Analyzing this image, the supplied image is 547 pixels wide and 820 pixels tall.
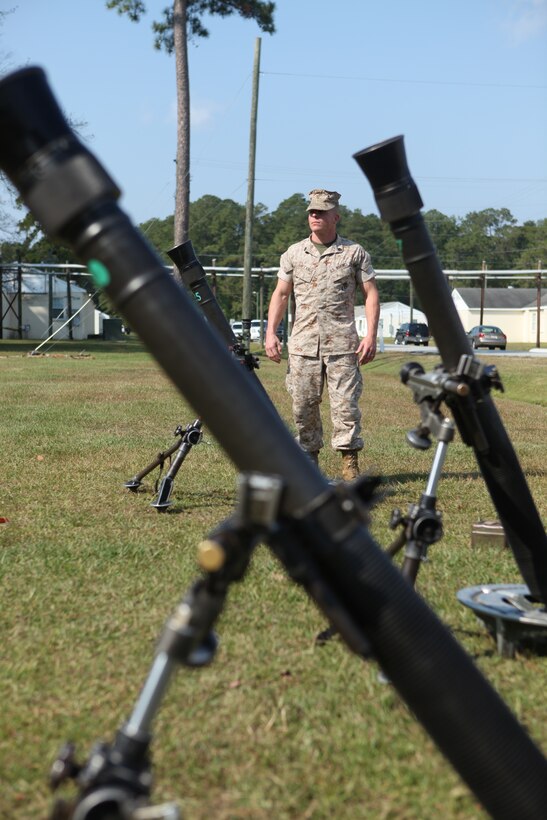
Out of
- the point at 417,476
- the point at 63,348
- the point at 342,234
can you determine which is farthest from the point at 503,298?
the point at 417,476

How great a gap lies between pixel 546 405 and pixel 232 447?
20080 mm

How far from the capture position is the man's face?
8047 millimetres

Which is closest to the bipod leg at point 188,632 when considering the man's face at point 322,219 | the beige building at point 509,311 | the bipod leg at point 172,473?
the bipod leg at point 172,473

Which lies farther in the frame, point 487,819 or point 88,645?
point 88,645

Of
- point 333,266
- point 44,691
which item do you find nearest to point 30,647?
point 44,691

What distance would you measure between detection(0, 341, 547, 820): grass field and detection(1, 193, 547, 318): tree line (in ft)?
250

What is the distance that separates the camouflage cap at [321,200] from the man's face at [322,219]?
0.04 m

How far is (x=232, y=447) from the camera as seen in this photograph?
2285mm

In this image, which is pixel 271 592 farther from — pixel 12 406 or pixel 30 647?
pixel 12 406

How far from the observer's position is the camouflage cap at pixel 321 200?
7.98 metres

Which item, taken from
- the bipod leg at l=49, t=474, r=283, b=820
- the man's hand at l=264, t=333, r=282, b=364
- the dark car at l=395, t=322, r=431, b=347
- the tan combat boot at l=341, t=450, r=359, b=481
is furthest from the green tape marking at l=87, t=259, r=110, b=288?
the dark car at l=395, t=322, r=431, b=347

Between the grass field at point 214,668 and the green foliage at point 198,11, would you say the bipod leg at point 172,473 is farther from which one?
the green foliage at point 198,11

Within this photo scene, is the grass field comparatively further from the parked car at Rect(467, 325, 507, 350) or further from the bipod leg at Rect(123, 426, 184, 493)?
the parked car at Rect(467, 325, 507, 350)

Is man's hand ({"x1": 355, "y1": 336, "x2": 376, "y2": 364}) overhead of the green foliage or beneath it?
beneath
